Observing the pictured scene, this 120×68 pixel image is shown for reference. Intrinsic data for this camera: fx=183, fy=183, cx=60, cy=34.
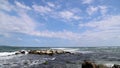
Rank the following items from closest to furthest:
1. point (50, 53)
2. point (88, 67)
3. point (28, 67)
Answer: point (88, 67)
point (28, 67)
point (50, 53)

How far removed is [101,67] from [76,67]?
17.7 ft

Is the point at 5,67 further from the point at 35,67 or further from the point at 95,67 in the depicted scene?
the point at 95,67

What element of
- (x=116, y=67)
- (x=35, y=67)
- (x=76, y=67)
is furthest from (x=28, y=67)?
(x=116, y=67)

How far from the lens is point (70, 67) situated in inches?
782

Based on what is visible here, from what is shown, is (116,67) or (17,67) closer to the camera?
(116,67)

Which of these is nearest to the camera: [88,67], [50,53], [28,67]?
[88,67]

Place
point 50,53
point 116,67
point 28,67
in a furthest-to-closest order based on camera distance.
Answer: point 50,53
point 28,67
point 116,67

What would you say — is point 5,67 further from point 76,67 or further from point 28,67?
point 76,67

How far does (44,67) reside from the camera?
19.8 metres

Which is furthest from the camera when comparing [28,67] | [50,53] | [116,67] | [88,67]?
[50,53]

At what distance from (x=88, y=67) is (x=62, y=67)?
6174mm

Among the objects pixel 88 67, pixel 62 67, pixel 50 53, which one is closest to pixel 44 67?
pixel 62 67

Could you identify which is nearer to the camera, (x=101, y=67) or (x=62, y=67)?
(x=101, y=67)

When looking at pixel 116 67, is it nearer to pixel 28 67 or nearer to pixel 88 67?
pixel 88 67
